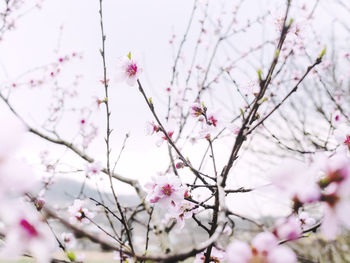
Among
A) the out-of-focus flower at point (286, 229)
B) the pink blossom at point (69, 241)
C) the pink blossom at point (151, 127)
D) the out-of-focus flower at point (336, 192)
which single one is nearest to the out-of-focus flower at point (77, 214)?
the pink blossom at point (69, 241)

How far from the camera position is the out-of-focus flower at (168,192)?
4.32ft

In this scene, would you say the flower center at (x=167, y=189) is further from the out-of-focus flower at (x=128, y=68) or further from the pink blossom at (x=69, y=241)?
the pink blossom at (x=69, y=241)

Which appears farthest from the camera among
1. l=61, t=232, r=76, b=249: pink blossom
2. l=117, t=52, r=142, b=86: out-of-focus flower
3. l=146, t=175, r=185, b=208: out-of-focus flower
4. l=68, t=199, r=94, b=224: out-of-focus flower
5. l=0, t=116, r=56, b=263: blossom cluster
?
l=68, t=199, r=94, b=224: out-of-focus flower

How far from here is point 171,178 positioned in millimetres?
1349

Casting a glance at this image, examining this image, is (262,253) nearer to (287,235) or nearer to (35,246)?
(287,235)

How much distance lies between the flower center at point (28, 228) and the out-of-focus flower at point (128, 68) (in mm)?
1122

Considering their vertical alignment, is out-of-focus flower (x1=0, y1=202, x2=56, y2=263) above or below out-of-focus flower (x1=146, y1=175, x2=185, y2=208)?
below

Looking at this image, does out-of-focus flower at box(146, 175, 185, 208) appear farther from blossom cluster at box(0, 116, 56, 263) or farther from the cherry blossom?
blossom cluster at box(0, 116, 56, 263)

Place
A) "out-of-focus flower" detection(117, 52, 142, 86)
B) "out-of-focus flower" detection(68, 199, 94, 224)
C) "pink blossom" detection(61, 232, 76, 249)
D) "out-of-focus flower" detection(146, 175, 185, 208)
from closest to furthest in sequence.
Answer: "out-of-focus flower" detection(146, 175, 185, 208)
"out-of-focus flower" detection(117, 52, 142, 86)
"pink blossom" detection(61, 232, 76, 249)
"out-of-focus flower" detection(68, 199, 94, 224)

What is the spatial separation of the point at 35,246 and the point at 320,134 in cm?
475

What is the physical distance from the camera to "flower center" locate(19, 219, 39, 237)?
542 mm

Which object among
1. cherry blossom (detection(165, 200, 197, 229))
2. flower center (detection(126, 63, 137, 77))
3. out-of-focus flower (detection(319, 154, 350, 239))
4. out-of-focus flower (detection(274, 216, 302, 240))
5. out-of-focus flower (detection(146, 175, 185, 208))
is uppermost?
flower center (detection(126, 63, 137, 77))

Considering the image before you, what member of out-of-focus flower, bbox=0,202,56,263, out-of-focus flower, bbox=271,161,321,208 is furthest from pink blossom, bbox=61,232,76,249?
out-of-focus flower, bbox=271,161,321,208

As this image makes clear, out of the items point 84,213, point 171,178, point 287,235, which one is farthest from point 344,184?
point 84,213
